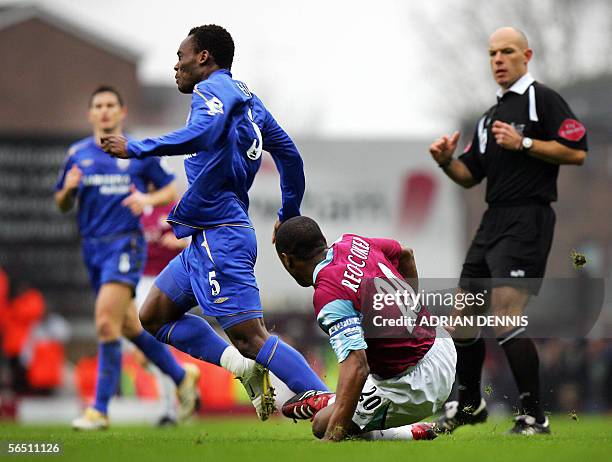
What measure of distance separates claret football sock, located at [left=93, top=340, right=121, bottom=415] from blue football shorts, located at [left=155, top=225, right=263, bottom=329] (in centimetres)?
256

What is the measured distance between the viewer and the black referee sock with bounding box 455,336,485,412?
738 centimetres

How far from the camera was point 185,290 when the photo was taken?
689 centimetres

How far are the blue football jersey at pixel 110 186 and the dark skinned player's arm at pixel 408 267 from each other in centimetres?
370

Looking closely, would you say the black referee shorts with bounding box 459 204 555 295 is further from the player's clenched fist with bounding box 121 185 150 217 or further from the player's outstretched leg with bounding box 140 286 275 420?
the player's clenched fist with bounding box 121 185 150 217

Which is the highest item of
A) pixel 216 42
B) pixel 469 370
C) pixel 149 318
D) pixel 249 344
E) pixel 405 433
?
pixel 216 42

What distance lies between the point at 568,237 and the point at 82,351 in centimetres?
2110

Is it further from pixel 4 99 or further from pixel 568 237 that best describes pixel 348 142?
pixel 568 237

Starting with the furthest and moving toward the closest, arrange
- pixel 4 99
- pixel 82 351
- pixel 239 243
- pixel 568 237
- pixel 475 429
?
pixel 568 237 < pixel 4 99 < pixel 82 351 < pixel 475 429 < pixel 239 243

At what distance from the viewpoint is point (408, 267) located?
6309 millimetres

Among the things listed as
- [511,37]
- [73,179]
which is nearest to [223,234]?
[511,37]

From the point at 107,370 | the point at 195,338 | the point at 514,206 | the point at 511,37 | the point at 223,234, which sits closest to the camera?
the point at 223,234

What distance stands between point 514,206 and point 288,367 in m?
1.98

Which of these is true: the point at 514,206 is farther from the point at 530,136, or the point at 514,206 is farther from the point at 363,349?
the point at 363,349

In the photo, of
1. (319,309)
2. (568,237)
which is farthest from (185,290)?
(568,237)
